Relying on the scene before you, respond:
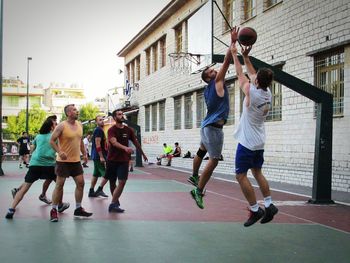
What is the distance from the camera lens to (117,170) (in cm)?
1066

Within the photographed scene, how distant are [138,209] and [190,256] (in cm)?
450

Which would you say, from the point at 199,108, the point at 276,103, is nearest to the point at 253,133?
the point at 276,103

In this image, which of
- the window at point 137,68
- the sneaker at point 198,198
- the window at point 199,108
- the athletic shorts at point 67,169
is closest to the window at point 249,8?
the window at point 199,108

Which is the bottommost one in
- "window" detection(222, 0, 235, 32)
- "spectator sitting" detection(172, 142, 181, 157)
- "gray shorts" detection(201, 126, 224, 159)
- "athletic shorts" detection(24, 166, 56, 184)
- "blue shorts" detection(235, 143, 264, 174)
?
"spectator sitting" detection(172, 142, 181, 157)

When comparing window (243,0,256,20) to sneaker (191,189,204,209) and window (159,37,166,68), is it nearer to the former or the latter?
window (159,37,166,68)

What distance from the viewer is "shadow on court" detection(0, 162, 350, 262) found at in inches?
252

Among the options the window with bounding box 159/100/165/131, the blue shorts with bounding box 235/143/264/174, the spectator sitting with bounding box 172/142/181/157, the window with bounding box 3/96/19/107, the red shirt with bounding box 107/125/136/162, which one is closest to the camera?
the blue shorts with bounding box 235/143/264/174

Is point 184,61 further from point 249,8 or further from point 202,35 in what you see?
point 249,8

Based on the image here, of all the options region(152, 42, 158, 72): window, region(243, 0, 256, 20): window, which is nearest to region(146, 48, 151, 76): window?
region(152, 42, 158, 72): window

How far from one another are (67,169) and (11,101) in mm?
94923

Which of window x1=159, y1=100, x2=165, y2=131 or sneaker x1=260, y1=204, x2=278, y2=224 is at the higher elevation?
window x1=159, y1=100, x2=165, y2=131

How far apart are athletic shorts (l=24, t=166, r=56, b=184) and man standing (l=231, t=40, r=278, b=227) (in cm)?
464

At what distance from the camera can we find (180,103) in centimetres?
3075

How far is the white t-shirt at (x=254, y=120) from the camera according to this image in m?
6.70
